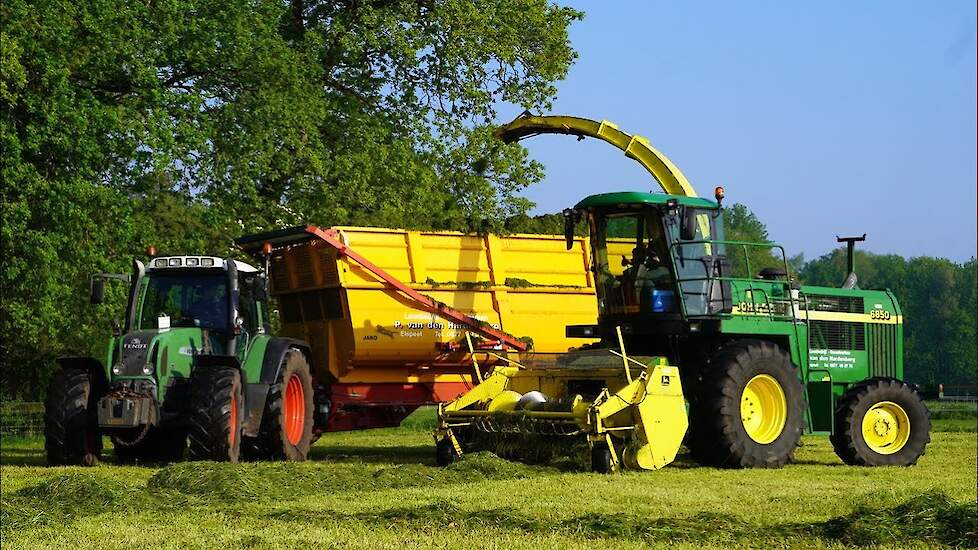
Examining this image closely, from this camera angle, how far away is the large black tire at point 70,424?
15281 millimetres

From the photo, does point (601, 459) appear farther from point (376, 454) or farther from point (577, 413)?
point (376, 454)

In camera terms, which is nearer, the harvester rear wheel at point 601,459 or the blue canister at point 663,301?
the harvester rear wheel at point 601,459

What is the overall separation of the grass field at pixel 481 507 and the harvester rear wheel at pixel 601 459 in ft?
0.83

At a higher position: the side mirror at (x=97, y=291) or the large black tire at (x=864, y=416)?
the side mirror at (x=97, y=291)

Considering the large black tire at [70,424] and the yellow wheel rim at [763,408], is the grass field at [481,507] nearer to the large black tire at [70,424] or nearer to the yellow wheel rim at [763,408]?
the large black tire at [70,424]

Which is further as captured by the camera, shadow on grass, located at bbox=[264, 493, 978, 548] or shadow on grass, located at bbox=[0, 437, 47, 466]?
shadow on grass, located at bbox=[0, 437, 47, 466]

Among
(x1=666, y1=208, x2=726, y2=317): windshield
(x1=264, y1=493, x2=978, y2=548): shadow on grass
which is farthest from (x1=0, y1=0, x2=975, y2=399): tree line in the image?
(x1=264, y1=493, x2=978, y2=548): shadow on grass

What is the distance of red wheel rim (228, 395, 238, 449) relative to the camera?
14648 millimetres

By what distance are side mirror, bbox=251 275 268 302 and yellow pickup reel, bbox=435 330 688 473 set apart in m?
2.55

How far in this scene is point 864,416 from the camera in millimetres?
16125

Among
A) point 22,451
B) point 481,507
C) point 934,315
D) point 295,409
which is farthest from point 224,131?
point 934,315

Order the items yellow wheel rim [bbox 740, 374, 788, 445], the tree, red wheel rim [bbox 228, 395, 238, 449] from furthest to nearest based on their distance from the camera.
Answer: the tree → yellow wheel rim [bbox 740, 374, 788, 445] → red wheel rim [bbox 228, 395, 238, 449]

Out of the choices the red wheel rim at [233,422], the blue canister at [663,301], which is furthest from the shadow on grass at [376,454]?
the blue canister at [663,301]

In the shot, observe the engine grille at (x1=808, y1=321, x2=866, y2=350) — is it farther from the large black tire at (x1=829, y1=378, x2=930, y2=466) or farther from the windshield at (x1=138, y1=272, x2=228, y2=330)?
the windshield at (x1=138, y1=272, x2=228, y2=330)
